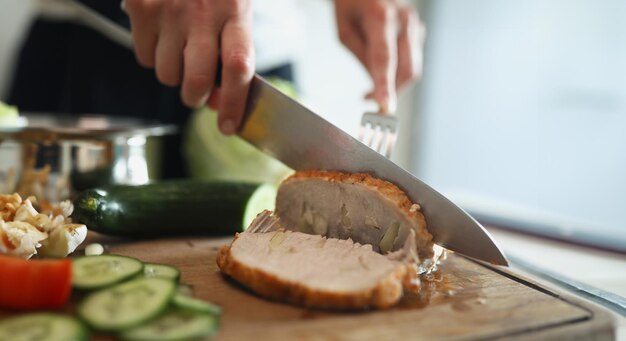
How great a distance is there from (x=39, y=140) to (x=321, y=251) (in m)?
1.28

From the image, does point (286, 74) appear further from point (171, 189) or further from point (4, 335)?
point (4, 335)

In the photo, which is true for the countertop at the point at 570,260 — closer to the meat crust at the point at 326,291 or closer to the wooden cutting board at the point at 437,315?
the wooden cutting board at the point at 437,315

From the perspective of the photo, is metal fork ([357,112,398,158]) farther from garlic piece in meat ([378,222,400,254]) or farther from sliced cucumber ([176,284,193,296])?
sliced cucumber ([176,284,193,296])

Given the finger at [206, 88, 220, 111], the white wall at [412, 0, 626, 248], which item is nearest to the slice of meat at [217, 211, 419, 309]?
the finger at [206, 88, 220, 111]

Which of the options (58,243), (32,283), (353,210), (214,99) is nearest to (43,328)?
(32,283)

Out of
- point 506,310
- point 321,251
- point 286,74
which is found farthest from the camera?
point 286,74

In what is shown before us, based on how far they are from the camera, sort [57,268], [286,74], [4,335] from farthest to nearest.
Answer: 1. [286,74]
2. [57,268]
3. [4,335]

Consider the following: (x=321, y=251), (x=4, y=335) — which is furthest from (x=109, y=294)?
(x=321, y=251)

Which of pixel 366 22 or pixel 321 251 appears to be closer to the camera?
pixel 321 251

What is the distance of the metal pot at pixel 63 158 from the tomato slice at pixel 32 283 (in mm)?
1063

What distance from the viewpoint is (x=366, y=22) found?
115 inches

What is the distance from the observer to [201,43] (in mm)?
2133

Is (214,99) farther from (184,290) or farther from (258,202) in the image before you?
(184,290)

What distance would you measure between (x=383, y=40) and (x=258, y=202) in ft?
3.09
